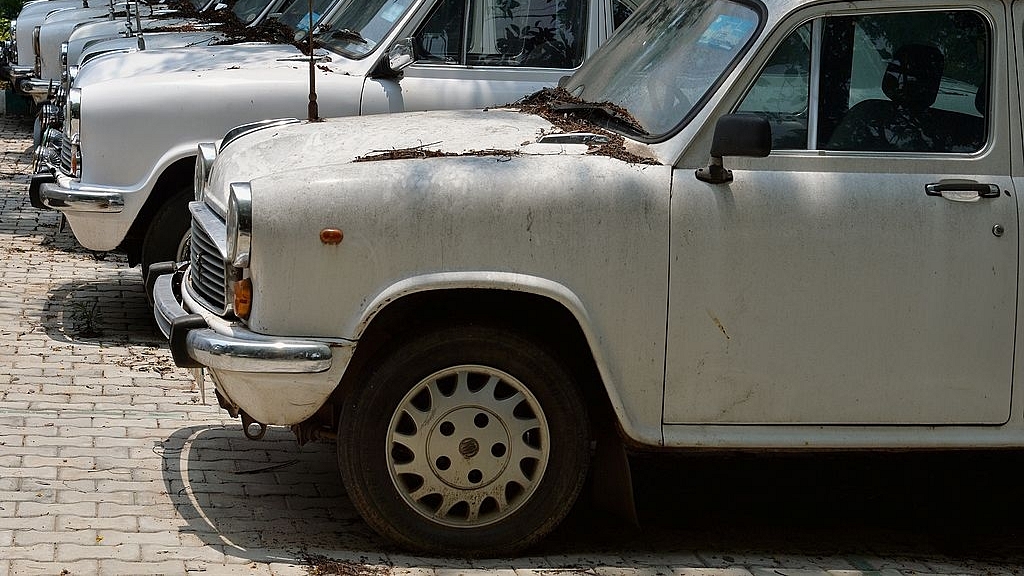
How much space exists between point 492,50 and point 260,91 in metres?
1.26

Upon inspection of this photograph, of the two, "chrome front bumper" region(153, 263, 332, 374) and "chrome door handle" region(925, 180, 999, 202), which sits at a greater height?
"chrome door handle" region(925, 180, 999, 202)

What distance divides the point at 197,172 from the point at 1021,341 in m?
3.28

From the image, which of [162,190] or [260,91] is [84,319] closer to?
[162,190]

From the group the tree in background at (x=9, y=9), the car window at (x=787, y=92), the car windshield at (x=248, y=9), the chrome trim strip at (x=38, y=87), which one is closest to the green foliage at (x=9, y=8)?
the tree in background at (x=9, y=9)

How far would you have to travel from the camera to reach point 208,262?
16.7 ft

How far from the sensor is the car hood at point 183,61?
780cm

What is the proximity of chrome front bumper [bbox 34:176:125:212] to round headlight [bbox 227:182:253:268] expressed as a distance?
308 centimetres

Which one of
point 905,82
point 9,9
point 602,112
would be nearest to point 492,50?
point 602,112

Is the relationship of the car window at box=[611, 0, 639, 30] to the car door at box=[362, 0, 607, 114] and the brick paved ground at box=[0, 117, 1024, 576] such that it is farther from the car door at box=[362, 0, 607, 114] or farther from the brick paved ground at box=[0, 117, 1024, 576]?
the brick paved ground at box=[0, 117, 1024, 576]

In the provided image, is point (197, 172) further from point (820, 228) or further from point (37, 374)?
point (820, 228)

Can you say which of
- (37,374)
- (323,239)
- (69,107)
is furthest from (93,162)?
(323,239)

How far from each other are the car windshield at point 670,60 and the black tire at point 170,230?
274 cm

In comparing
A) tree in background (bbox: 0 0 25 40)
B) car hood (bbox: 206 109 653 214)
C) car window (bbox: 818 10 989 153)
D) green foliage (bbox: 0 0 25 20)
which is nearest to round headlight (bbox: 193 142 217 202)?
car hood (bbox: 206 109 653 214)

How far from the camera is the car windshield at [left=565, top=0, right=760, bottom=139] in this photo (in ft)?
15.8
